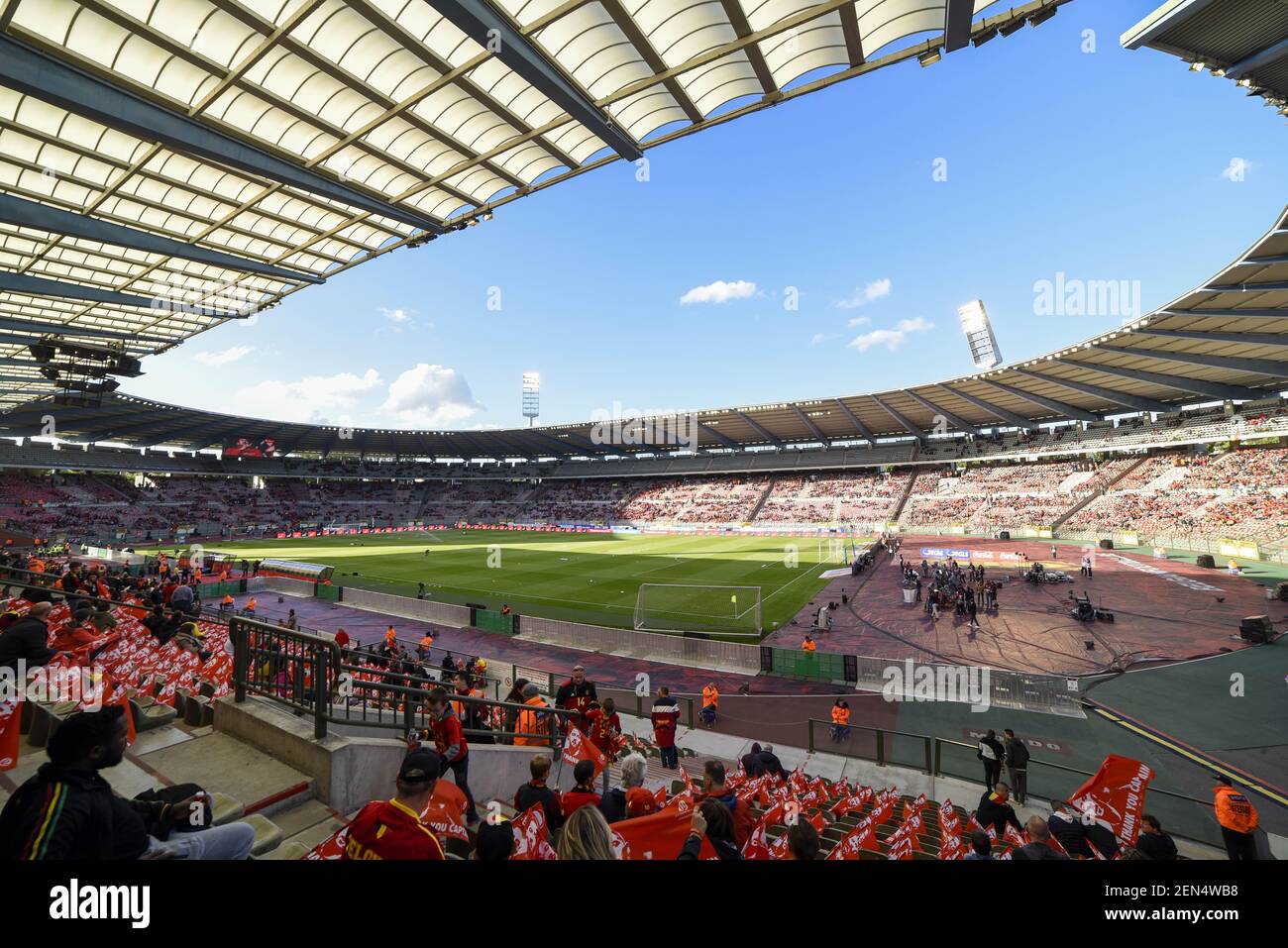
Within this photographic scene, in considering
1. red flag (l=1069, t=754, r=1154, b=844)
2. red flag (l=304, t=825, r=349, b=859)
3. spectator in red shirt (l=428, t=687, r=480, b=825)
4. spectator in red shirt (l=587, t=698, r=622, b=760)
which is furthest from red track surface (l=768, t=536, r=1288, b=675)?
red flag (l=304, t=825, r=349, b=859)

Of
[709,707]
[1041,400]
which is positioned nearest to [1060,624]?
[709,707]

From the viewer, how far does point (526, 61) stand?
8.45 metres

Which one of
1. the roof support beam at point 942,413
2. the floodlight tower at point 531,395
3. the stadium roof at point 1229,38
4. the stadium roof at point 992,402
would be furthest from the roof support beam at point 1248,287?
the floodlight tower at point 531,395

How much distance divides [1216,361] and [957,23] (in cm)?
4862

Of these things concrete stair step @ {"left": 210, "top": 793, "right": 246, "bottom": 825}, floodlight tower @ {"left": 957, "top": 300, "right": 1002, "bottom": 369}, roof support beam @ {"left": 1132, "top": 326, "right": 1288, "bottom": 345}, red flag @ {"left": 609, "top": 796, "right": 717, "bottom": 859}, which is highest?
floodlight tower @ {"left": 957, "top": 300, "right": 1002, "bottom": 369}

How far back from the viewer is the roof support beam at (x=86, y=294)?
14.5 m

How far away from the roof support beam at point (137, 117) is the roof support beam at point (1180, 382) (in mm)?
54007

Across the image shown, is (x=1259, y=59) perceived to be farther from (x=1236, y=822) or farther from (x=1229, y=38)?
(x=1236, y=822)

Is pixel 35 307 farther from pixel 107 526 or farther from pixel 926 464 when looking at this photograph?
pixel 926 464

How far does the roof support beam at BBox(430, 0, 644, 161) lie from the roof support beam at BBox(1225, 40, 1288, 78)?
48.7ft

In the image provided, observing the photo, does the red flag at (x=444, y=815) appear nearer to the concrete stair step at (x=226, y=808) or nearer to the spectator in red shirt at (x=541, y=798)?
the spectator in red shirt at (x=541, y=798)

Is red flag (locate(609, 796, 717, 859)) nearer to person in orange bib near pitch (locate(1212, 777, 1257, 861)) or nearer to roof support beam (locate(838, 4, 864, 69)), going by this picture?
person in orange bib near pitch (locate(1212, 777, 1257, 861))

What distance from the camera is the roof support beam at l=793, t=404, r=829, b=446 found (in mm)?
69394

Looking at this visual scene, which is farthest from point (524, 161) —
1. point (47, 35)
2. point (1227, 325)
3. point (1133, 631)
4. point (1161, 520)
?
point (1161, 520)
